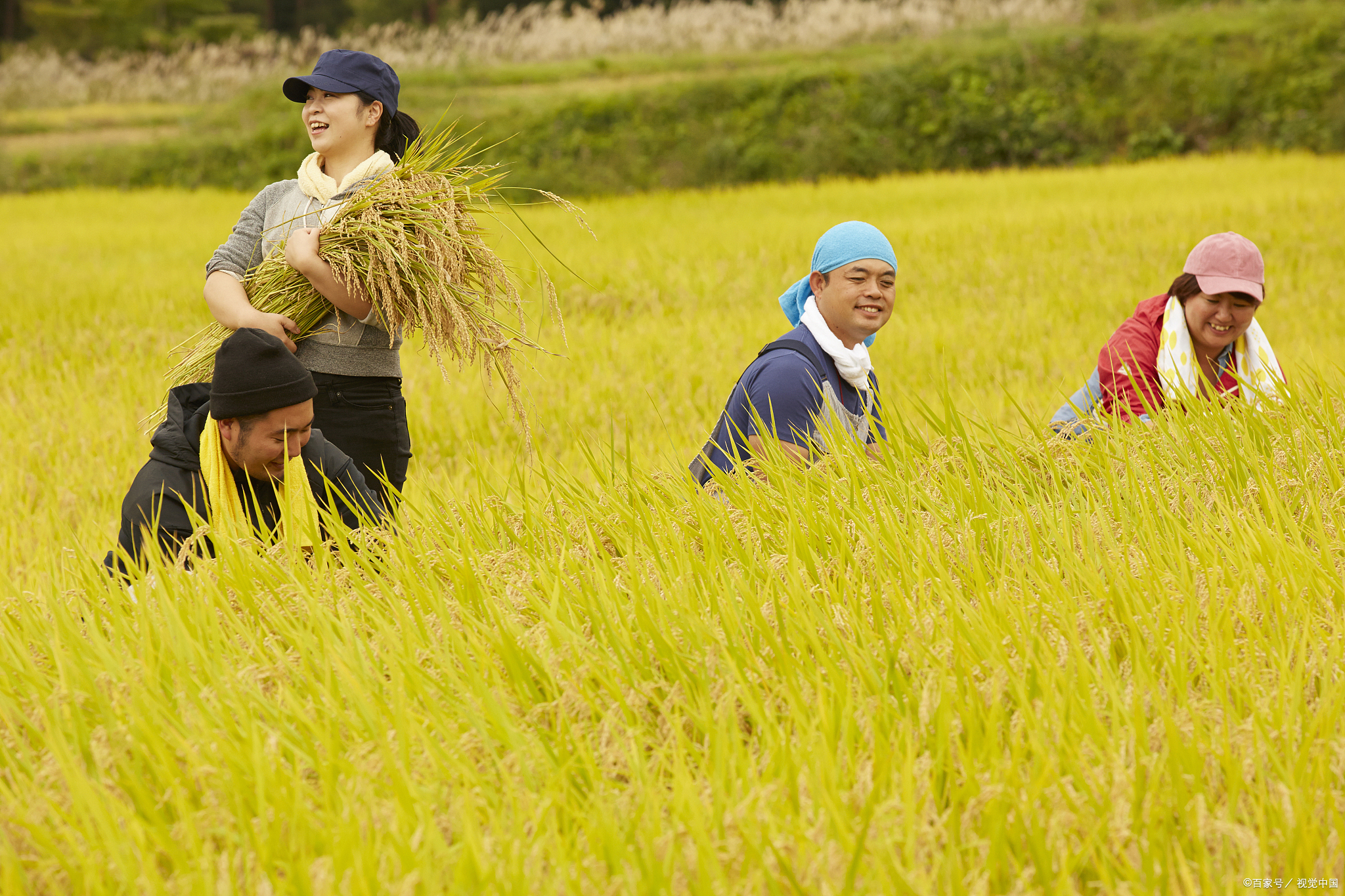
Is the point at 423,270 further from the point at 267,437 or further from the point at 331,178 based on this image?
the point at 267,437

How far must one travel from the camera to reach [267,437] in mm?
2332

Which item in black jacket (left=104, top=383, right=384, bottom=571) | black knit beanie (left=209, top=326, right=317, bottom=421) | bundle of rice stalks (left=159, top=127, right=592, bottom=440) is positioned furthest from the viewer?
bundle of rice stalks (left=159, top=127, right=592, bottom=440)

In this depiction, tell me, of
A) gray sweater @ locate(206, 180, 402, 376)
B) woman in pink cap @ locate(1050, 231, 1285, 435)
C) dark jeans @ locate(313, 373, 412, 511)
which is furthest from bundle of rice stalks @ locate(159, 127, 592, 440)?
woman in pink cap @ locate(1050, 231, 1285, 435)

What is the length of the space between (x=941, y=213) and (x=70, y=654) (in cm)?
1063

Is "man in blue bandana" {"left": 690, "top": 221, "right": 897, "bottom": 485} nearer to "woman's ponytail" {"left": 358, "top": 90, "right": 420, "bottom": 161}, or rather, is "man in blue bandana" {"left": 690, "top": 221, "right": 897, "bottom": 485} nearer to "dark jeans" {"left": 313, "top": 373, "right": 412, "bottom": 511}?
"dark jeans" {"left": 313, "top": 373, "right": 412, "bottom": 511}

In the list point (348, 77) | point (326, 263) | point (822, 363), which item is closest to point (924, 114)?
point (822, 363)

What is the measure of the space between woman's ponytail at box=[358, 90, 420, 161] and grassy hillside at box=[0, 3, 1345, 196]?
41.6ft

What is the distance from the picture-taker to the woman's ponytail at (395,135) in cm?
289

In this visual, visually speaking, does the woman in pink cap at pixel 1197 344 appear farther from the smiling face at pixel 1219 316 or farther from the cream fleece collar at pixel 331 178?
the cream fleece collar at pixel 331 178

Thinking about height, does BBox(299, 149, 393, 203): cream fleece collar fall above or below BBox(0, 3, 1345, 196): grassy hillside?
below

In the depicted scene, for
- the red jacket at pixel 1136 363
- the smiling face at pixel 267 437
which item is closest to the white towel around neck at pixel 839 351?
the red jacket at pixel 1136 363

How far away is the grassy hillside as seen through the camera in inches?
603

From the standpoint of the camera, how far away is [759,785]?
4.40 ft

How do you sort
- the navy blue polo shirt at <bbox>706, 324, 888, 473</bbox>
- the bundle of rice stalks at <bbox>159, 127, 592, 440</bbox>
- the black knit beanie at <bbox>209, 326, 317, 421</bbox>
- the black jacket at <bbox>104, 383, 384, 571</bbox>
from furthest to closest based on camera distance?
the navy blue polo shirt at <bbox>706, 324, 888, 473</bbox> → the bundle of rice stalks at <bbox>159, 127, 592, 440</bbox> → the black jacket at <bbox>104, 383, 384, 571</bbox> → the black knit beanie at <bbox>209, 326, 317, 421</bbox>
